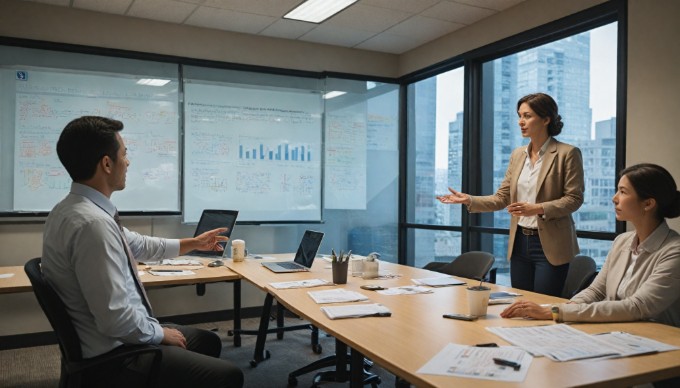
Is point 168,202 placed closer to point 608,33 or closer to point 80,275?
point 80,275

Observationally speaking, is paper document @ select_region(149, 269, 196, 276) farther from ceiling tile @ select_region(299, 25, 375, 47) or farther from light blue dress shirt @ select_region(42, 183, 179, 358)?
ceiling tile @ select_region(299, 25, 375, 47)

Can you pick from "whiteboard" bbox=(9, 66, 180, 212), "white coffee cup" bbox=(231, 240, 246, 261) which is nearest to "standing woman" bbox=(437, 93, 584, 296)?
"white coffee cup" bbox=(231, 240, 246, 261)

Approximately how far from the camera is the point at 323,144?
18.2ft

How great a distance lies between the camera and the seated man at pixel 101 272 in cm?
172

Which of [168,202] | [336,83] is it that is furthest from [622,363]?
[336,83]

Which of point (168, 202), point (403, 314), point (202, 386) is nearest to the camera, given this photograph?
point (202, 386)

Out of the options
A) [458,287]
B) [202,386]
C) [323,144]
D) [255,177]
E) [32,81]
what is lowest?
[202,386]

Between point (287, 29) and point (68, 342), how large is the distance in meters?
3.92

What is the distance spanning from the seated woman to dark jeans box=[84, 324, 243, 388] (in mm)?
1071

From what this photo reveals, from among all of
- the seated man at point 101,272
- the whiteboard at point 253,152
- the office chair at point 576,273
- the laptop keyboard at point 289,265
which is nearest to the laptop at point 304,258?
the laptop keyboard at point 289,265

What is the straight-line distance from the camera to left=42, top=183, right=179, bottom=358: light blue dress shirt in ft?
5.61

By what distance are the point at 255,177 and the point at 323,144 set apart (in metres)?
0.82

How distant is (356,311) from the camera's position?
2088mm

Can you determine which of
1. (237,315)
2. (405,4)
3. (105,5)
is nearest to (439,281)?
(237,315)
